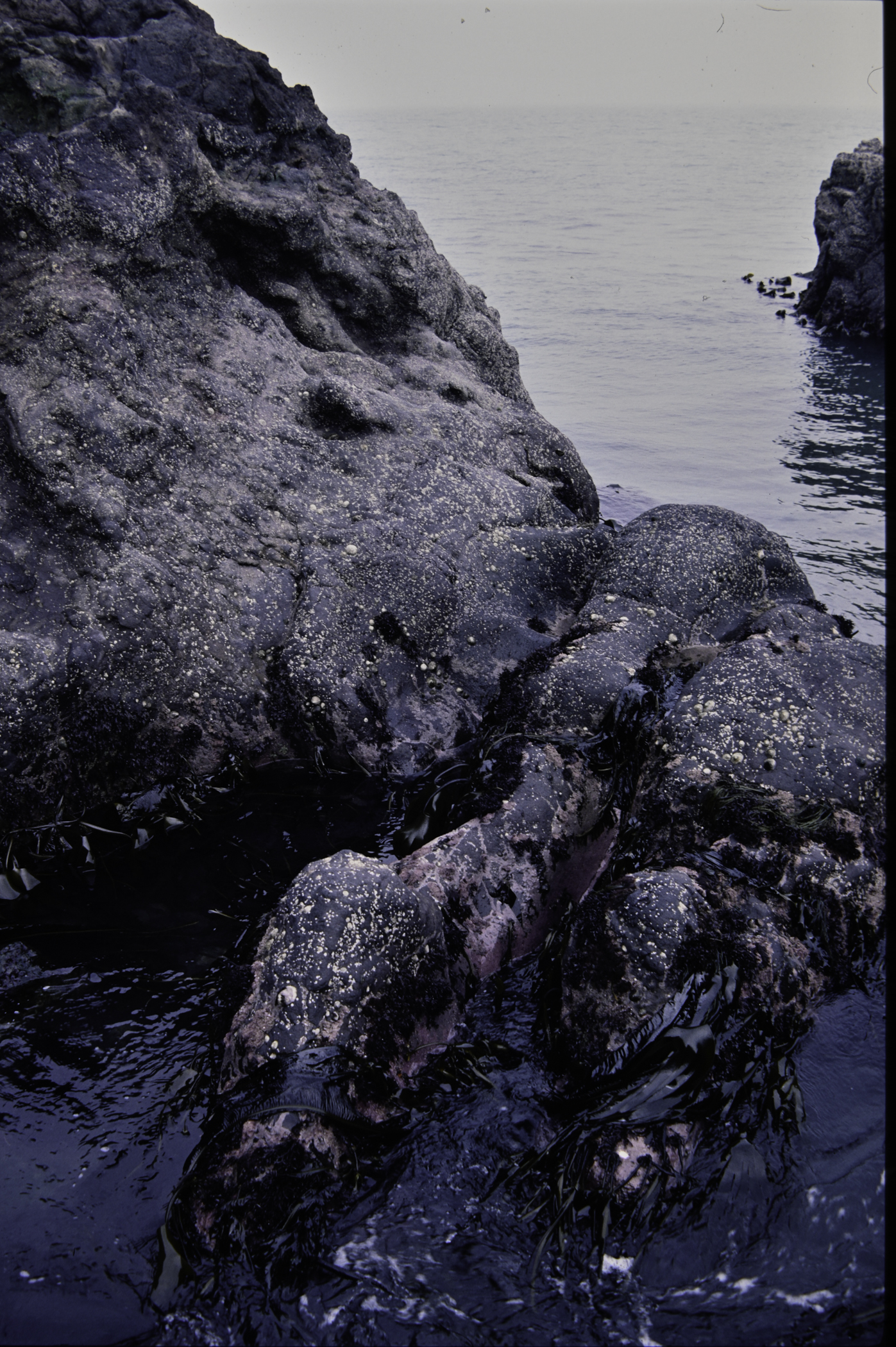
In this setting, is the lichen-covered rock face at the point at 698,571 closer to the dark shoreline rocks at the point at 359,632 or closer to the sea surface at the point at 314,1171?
the dark shoreline rocks at the point at 359,632

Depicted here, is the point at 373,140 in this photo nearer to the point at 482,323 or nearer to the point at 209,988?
the point at 482,323

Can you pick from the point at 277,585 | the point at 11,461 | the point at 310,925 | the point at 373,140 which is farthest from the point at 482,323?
the point at 373,140

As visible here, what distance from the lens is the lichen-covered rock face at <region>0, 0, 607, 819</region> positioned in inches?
158

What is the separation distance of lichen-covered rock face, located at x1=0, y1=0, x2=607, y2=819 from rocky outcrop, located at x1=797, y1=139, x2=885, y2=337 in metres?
13.4

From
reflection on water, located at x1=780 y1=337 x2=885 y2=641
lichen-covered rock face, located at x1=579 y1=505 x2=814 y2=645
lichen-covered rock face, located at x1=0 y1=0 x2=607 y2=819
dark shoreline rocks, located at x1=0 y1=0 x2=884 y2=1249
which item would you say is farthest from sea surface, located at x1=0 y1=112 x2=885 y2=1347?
reflection on water, located at x1=780 y1=337 x2=885 y2=641

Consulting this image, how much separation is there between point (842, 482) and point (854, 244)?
9247 millimetres

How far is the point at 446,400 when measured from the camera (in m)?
5.64

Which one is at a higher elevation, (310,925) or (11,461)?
(11,461)

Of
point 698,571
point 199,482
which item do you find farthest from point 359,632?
point 698,571

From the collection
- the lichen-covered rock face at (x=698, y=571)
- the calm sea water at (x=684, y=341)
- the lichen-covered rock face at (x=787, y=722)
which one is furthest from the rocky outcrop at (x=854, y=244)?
the lichen-covered rock face at (x=787, y=722)

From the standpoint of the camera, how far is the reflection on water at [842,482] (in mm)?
7238

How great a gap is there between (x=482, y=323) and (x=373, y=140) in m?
58.7

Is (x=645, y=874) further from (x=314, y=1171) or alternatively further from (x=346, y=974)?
(x=314, y=1171)

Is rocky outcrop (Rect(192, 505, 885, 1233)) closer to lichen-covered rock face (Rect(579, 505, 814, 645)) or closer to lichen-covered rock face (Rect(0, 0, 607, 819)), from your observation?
lichen-covered rock face (Rect(579, 505, 814, 645))
